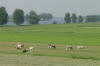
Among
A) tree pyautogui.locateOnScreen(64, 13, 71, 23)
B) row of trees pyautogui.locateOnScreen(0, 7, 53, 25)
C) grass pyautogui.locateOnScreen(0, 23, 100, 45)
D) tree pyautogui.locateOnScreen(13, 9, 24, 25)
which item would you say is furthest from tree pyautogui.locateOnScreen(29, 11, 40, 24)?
grass pyautogui.locateOnScreen(0, 23, 100, 45)

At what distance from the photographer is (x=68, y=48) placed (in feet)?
90.0

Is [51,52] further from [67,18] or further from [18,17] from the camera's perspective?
[67,18]

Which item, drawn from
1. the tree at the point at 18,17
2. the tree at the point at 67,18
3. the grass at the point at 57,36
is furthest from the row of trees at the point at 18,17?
the grass at the point at 57,36

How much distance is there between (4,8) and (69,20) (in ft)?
224

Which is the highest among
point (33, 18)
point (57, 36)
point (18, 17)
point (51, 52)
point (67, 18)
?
point (18, 17)

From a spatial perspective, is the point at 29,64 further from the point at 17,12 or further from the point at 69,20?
the point at 69,20

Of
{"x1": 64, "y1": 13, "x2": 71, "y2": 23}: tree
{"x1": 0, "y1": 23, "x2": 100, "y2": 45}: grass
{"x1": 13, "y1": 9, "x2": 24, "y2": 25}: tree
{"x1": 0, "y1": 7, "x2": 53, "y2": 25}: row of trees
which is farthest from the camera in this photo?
{"x1": 64, "y1": 13, "x2": 71, "y2": 23}: tree

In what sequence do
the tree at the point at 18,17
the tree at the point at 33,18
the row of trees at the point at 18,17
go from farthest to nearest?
the tree at the point at 33,18 → the tree at the point at 18,17 → the row of trees at the point at 18,17

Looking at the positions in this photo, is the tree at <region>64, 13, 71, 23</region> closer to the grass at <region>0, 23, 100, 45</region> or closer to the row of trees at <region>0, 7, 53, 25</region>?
the row of trees at <region>0, 7, 53, 25</region>

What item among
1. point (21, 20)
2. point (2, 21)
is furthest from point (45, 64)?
point (21, 20)

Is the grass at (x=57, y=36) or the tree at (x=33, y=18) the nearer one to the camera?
the grass at (x=57, y=36)

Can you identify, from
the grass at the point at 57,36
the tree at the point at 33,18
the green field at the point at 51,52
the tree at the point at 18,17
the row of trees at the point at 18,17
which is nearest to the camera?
the green field at the point at 51,52

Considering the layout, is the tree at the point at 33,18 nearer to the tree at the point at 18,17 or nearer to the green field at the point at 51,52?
the tree at the point at 18,17

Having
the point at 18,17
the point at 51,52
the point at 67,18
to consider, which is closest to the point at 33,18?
the point at 18,17
